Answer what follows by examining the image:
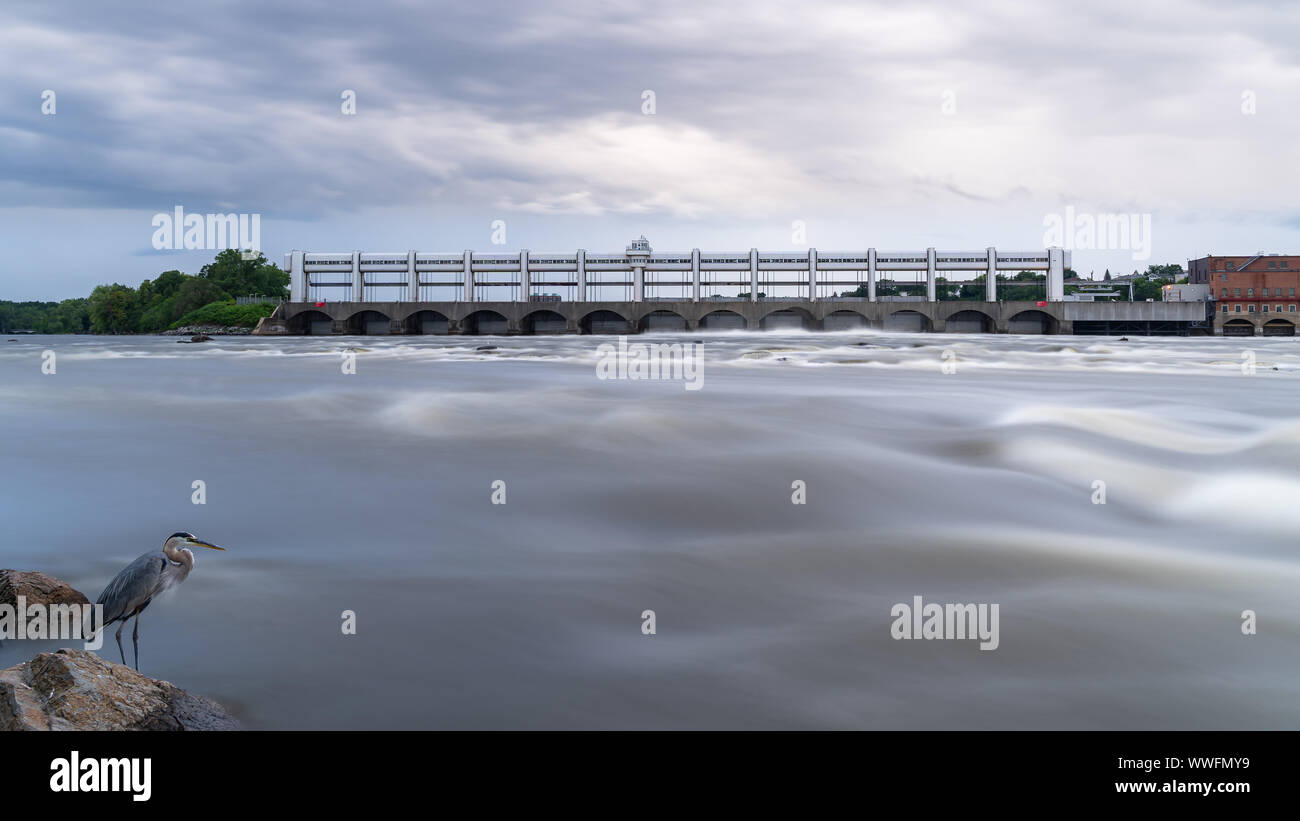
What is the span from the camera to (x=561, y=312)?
8475 cm

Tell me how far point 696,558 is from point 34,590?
346cm

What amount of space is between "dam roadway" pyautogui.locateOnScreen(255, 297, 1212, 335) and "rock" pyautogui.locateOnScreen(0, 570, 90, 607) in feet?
259

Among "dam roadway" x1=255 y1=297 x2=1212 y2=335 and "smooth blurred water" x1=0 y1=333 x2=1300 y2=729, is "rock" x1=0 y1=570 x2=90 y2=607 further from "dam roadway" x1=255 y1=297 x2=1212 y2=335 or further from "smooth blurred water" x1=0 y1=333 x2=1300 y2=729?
"dam roadway" x1=255 y1=297 x2=1212 y2=335

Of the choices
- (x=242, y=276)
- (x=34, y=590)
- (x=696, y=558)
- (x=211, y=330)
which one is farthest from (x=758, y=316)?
(x=242, y=276)

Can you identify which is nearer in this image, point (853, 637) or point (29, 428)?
point (853, 637)

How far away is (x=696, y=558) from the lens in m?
5.22

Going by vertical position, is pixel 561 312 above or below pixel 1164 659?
above

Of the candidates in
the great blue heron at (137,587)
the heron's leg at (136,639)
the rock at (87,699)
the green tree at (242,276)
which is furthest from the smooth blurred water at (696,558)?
the green tree at (242,276)

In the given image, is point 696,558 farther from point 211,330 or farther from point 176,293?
point 176,293

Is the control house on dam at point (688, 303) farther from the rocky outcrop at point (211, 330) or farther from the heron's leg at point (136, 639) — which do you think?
the heron's leg at point (136, 639)

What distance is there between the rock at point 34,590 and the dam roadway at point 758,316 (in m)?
78.9

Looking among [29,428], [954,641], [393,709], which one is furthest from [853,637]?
[29,428]
